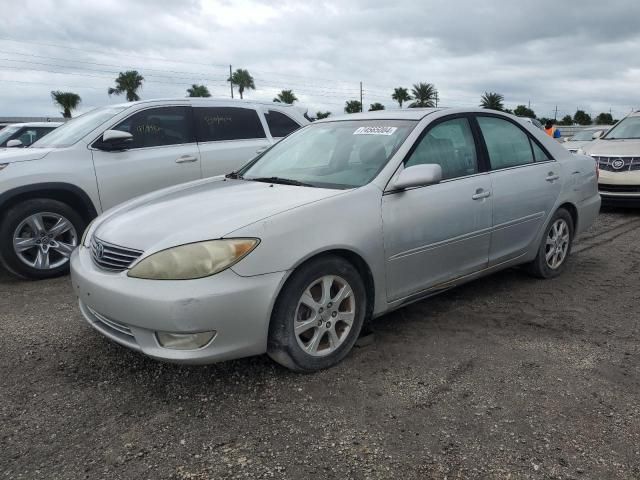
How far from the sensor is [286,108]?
718 centimetres

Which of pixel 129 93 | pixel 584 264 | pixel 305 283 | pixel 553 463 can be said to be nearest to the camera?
pixel 553 463

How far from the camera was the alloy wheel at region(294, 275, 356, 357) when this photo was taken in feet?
10.0

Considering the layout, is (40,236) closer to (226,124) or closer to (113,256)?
(226,124)

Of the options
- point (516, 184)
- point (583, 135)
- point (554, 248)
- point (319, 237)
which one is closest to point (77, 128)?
point (319, 237)

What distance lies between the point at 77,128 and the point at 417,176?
407 centimetres

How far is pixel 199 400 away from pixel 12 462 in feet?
2.90

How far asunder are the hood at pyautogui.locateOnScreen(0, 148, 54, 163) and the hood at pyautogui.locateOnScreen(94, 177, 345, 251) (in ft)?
6.60

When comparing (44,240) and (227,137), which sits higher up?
(227,137)

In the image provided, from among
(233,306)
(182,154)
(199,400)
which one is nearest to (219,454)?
(199,400)

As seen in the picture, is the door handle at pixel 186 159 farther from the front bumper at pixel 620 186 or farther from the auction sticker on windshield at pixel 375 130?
the front bumper at pixel 620 186

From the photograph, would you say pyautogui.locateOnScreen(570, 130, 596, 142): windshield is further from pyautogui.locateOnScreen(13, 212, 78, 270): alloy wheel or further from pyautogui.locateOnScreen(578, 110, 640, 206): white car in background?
pyautogui.locateOnScreen(13, 212, 78, 270): alloy wheel

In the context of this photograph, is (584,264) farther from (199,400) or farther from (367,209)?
(199,400)

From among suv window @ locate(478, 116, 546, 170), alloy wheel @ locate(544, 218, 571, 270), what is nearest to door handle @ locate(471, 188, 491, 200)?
suv window @ locate(478, 116, 546, 170)

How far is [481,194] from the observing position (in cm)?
402
